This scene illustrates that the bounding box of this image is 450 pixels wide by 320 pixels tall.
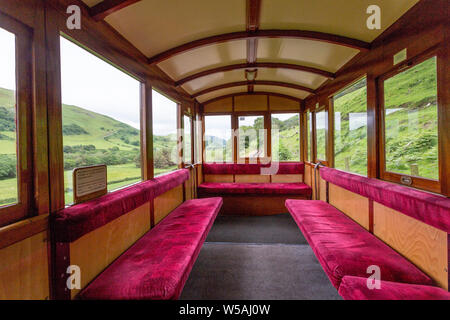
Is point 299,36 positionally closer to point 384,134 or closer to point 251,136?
point 384,134

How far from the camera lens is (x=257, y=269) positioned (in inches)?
102

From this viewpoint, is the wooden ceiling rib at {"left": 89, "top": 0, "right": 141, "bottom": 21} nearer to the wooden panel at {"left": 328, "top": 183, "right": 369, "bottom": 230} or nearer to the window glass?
the window glass

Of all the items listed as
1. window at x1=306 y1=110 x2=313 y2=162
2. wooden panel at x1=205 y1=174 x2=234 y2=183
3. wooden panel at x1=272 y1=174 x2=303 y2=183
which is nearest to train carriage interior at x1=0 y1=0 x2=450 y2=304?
window at x1=306 y1=110 x2=313 y2=162

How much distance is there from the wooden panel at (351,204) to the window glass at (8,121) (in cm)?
324

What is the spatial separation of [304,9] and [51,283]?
120 inches

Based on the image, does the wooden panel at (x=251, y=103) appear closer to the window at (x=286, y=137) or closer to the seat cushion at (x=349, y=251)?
the window at (x=286, y=137)

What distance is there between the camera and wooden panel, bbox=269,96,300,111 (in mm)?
5152

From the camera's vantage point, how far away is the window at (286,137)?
521cm

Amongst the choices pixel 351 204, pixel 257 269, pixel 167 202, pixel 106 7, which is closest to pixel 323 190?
pixel 351 204

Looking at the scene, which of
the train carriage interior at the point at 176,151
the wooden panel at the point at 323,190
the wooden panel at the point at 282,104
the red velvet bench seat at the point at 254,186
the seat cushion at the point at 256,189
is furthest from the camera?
the wooden panel at the point at 282,104

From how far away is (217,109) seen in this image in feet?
17.5

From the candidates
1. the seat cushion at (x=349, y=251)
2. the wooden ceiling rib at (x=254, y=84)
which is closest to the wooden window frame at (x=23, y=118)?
the seat cushion at (x=349, y=251)
